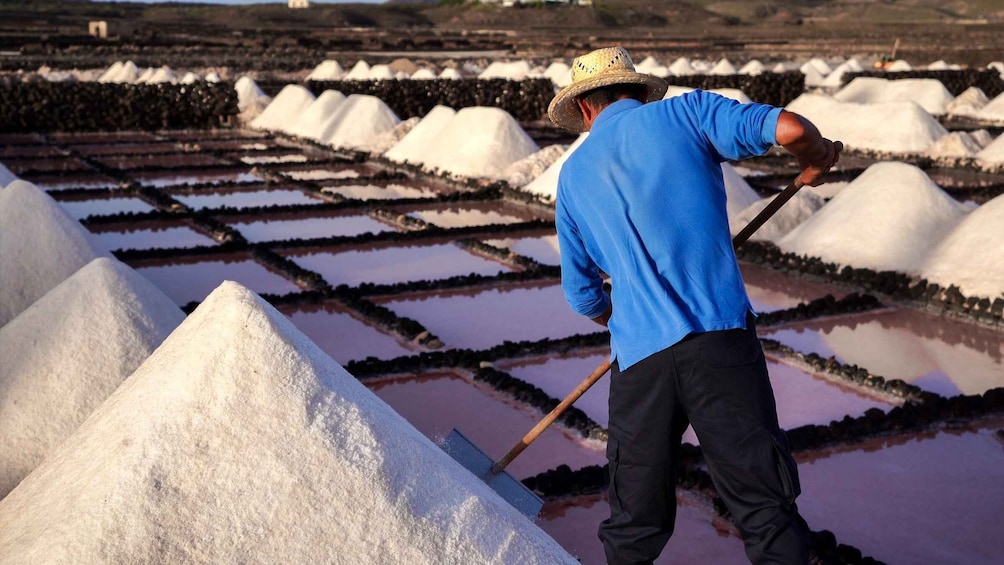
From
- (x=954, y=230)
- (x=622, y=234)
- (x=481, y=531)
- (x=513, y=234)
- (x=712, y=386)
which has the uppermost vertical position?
(x=622, y=234)

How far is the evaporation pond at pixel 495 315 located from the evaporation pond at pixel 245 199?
10.5 ft

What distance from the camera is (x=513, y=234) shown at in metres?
7.39

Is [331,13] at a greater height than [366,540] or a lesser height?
lesser

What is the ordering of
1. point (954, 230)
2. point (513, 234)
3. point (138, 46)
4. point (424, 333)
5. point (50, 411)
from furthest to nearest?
point (138, 46) → point (513, 234) → point (954, 230) → point (424, 333) → point (50, 411)

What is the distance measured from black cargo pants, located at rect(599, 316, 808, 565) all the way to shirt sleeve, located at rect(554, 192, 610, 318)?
25 centimetres

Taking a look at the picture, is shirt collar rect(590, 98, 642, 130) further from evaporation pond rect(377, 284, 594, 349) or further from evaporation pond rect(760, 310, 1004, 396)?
evaporation pond rect(377, 284, 594, 349)

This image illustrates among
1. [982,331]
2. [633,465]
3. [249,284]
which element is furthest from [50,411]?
[982,331]

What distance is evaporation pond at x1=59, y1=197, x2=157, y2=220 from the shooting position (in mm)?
8234

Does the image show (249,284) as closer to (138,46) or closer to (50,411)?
(50,411)

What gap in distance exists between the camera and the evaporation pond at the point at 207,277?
580cm

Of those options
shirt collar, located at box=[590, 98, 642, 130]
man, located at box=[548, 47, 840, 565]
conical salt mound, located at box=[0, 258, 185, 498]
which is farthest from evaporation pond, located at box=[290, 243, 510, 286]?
man, located at box=[548, 47, 840, 565]

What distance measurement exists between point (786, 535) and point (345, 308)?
3790mm

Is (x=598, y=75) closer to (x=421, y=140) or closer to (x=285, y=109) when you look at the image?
(x=421, y=140)

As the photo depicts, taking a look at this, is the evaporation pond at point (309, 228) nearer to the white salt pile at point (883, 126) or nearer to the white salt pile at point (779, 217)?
the white salt pile at point (779, 217)
